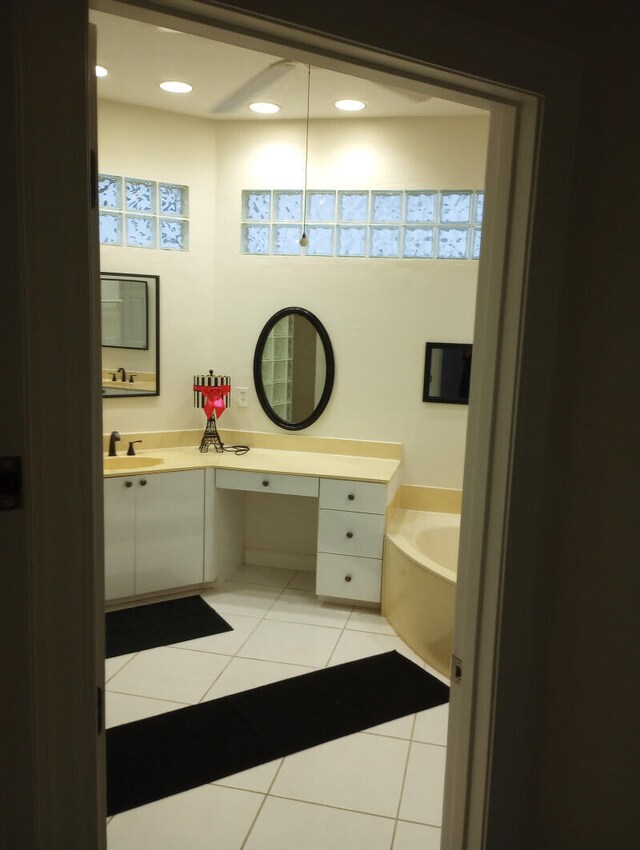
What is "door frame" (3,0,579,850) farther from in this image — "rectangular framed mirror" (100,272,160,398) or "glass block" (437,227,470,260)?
"rectangular framed mirror" (100,272,160,398)

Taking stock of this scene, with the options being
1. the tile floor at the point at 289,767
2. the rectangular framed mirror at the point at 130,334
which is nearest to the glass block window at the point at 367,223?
the rectangular framed mirror at the point at 130,334

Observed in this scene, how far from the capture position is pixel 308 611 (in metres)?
3.88

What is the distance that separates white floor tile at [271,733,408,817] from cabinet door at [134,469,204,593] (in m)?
1.51

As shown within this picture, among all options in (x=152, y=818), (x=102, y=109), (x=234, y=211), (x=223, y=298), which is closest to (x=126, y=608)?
(x=152, y=818)

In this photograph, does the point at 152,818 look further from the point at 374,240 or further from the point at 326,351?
the point at 374,240

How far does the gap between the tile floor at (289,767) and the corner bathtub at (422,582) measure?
0.31ft

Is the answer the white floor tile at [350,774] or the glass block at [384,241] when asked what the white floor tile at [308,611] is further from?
the glass block at [384,241]

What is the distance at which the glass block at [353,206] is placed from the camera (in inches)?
161

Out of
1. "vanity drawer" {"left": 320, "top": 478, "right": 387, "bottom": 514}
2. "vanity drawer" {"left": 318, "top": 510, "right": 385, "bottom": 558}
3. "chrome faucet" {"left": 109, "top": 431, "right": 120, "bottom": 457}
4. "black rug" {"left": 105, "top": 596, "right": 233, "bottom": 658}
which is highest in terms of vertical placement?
"chrome faucet" {"left": 109, "top": 431, "right": 120, "bottom": 457}

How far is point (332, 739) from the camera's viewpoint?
273 cm

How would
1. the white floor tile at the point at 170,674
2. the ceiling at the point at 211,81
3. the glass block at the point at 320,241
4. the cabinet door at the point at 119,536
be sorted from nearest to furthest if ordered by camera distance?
the ceiling at the point at 211,81 → the white floor tile at the point at 170,674 → the cabinet door at the point at 119,536 → the glass block at the point at 320,241

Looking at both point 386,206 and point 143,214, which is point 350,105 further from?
point 143,214

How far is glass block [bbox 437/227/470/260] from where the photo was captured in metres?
3.99

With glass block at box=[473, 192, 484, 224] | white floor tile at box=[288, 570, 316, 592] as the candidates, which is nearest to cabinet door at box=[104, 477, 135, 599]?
white floor tile at box=[288, 570, 316, 592]
